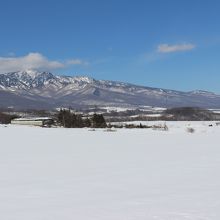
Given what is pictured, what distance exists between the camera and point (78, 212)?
8859 millimetres

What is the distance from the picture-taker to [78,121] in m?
94.7

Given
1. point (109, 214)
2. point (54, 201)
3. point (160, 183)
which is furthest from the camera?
point (160, 183)

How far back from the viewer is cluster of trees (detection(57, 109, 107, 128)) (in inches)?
3605

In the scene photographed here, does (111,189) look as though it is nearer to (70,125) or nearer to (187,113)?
(70,125)

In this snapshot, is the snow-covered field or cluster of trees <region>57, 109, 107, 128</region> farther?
cluster of trees <region>57, 109, 107, 128</region>

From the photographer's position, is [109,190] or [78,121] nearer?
[109,190]

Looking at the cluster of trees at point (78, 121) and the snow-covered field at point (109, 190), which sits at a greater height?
the cluster of trees at point (78, 121)

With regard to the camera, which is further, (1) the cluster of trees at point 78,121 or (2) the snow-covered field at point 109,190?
(1) the cluster of trees at point 78,121

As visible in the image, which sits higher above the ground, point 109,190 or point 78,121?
point 78,121

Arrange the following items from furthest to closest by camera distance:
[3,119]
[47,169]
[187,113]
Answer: [187,113]
[3,119]
[47,169]

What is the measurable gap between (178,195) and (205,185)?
171 cm

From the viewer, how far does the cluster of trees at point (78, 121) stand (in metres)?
91.6

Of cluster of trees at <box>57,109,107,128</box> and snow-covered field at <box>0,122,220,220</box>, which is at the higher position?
cluster of trees at <box>57,109,107,128</box>

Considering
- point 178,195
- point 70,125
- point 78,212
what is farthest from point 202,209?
point 70,125
